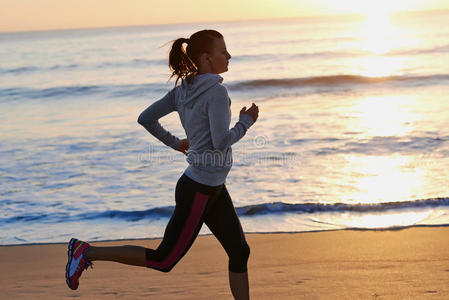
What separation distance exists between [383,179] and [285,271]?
3633 millimetres

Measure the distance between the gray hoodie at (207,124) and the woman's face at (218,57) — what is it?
0.29ft

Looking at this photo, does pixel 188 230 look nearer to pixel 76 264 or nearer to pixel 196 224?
pixel 196 224

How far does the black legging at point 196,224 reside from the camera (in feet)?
9.55

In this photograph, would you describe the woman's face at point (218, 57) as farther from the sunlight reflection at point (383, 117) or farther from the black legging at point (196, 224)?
the sunlight reflection at point (383, 117)

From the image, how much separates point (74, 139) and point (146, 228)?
593 cm

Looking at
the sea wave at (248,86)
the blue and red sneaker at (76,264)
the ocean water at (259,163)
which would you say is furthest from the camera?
the sea wave at (248,86)

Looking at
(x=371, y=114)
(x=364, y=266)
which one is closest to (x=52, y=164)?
(x=364, y=266)

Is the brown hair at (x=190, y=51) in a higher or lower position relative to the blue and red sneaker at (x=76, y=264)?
higher

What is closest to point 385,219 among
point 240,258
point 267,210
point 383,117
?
point 267,210

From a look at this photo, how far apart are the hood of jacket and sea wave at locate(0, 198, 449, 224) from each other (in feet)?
11.2

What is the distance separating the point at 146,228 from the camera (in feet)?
19.2

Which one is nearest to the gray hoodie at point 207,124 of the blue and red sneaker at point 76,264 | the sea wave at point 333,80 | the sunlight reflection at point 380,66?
the blue and red sneaker at point 76,264

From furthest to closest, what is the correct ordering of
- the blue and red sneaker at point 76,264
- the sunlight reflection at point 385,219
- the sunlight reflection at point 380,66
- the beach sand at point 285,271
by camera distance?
the sunlight reflection at point 380,66, the sunlight reflection at point 385,219, the beach sand at point 285,271, the blue and red sneaker at point 76,264

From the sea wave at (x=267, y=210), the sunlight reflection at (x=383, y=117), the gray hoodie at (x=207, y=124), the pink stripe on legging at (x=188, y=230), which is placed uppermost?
the gray hoodie at (x=207, y=124)
